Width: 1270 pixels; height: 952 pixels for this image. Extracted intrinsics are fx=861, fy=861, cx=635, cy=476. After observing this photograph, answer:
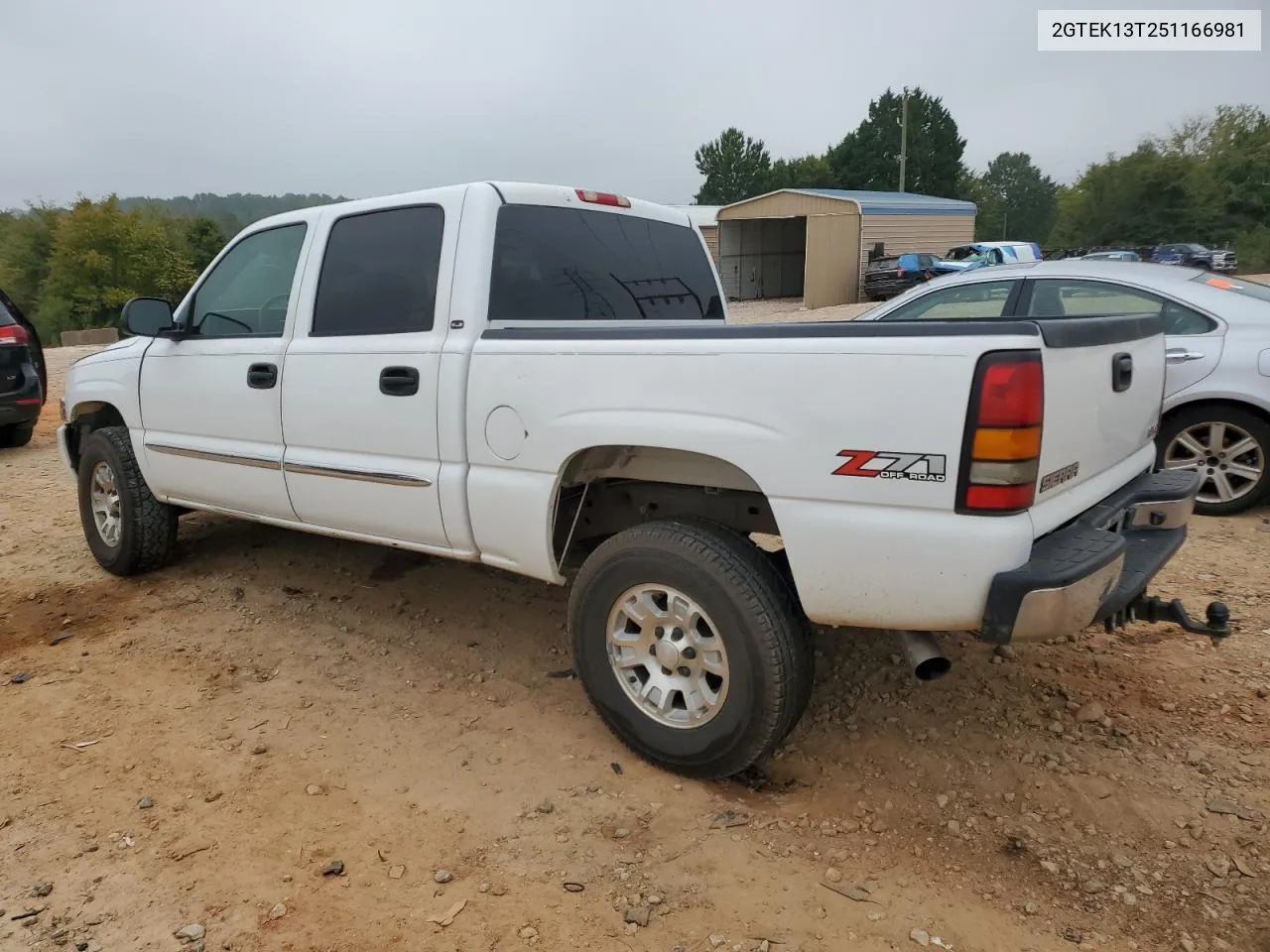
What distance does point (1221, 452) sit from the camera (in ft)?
17.5

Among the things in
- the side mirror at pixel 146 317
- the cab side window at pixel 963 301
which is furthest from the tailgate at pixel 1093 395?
the side mirror at pixel 146 317

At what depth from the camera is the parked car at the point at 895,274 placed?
25469mm

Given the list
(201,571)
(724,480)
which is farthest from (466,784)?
(201,571)

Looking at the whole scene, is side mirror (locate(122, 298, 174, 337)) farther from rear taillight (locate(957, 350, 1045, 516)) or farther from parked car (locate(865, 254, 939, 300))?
parked car (locate(865, 254, 939, 300))

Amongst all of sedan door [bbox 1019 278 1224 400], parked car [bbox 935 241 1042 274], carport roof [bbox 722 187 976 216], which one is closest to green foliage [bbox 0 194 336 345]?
carport roof [bbox 722 187 976 216]

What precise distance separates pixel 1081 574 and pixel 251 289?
12.6 feet

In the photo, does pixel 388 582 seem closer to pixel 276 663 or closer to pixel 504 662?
pixel 276 663

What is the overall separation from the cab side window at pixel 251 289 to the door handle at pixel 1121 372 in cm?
334

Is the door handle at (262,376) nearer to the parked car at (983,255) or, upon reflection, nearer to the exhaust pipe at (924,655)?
the exhaust pipe at (924,655)

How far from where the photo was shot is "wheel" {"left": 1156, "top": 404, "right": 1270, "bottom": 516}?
17.1 ft

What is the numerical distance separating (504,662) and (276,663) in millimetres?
1045

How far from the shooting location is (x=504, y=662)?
12.7 feet

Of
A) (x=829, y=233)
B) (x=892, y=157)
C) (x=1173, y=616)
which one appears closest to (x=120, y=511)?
(x=1173, y=616)

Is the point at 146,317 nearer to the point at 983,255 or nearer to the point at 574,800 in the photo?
the point at 574,800
